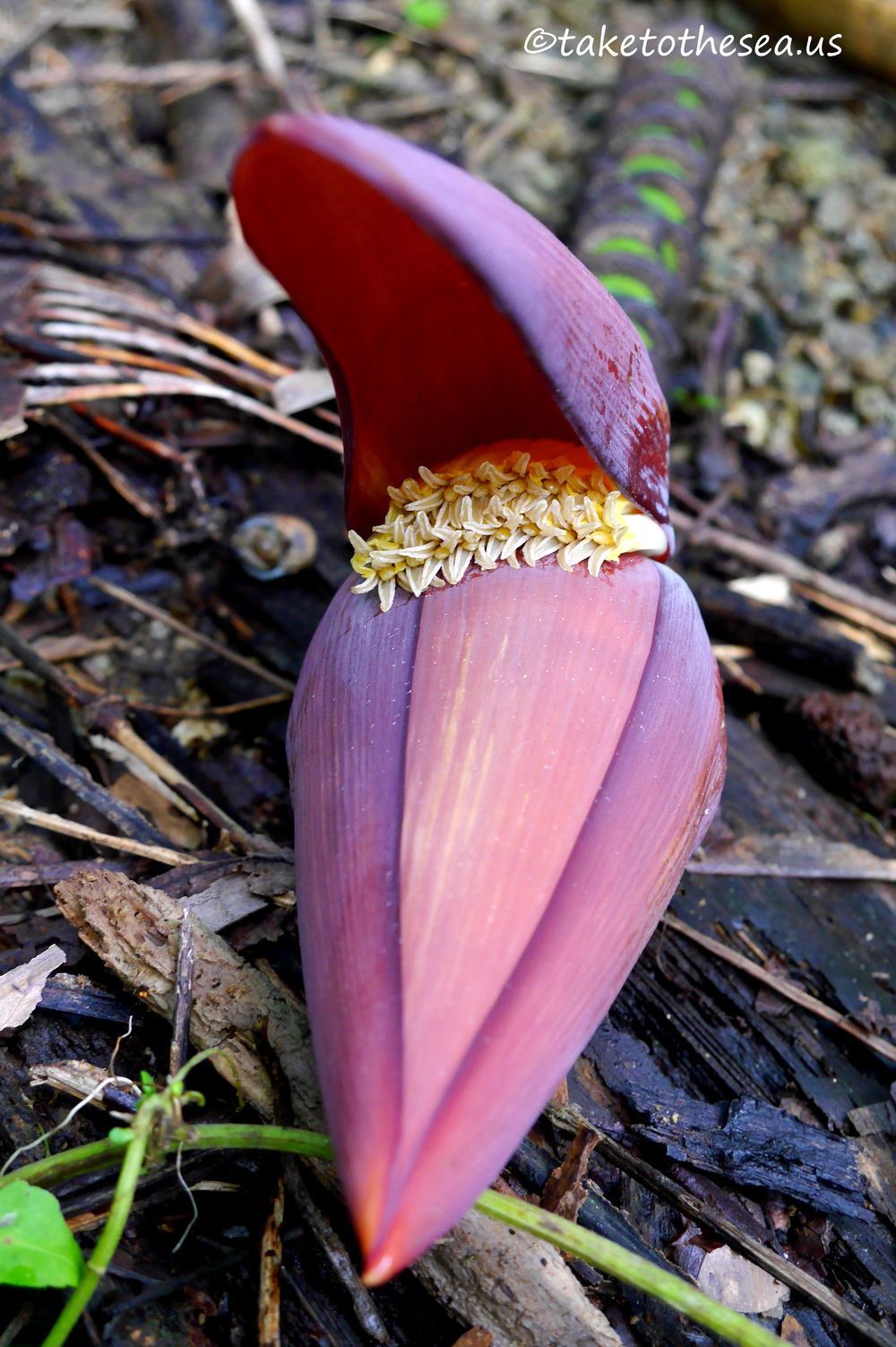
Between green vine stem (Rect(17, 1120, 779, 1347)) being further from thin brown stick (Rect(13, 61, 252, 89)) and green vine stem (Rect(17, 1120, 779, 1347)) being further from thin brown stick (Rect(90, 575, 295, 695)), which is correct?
thin brown stick (Rect(13, 61, 252, 89))

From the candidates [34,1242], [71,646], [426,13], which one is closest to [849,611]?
[71,646]

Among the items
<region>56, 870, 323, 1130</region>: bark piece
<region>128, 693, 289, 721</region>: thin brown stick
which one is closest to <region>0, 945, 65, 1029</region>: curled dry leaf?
<region>56, 870, 323, 1130</region>: bark piece

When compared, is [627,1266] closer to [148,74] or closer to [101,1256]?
[101,1256]

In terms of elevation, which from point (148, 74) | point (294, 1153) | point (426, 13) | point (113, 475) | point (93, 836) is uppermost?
point (426, 13)

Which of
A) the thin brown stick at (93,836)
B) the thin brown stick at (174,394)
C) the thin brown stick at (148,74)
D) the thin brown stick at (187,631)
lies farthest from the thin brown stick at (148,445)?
the thin brown stick at (148,74)

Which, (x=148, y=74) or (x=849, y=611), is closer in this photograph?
(x=849, y=611)

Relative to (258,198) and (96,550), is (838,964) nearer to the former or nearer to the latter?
(258,198)
